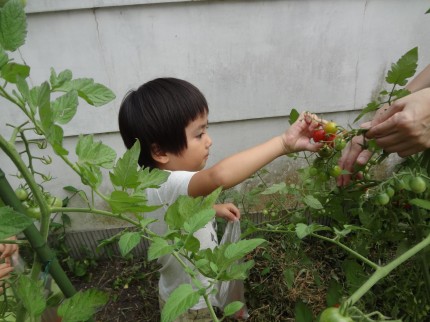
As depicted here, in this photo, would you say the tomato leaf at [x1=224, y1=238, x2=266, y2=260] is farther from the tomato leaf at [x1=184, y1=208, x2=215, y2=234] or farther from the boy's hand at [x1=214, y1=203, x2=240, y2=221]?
the boy's hand at [x1=214, y1=203, x2=240, y2=221]

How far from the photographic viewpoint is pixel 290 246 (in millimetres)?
1633

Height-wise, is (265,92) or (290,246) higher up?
(265,92)

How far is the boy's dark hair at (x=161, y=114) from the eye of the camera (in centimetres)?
111

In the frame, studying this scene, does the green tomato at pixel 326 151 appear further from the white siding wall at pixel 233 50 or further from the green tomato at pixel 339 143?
the white siding wall at pixel 233 50

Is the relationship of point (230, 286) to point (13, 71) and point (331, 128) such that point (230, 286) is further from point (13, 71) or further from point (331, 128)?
point (13, 71)

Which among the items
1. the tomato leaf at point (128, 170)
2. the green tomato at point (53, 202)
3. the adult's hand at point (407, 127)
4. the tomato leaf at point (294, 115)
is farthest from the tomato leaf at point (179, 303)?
the tomato leaf at point (294, 115)

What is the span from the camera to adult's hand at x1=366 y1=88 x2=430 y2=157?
0.74m

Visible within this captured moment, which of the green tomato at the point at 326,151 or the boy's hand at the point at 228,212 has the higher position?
the green tomato at the point at 326,151

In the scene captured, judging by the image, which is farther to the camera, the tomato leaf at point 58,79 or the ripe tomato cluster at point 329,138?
the ripe tomato cluster at point 329,138

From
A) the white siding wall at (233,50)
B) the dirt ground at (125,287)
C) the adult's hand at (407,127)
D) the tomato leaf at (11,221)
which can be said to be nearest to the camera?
the tomato leaf at (11,221)

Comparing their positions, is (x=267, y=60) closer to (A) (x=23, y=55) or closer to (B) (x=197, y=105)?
(B) (x=197, y=105)

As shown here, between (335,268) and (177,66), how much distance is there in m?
1.32

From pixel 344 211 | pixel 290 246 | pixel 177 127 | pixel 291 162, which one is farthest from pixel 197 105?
pixel 291 162

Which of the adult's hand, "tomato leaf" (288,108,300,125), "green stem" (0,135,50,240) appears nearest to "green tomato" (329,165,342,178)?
the adult's hand
